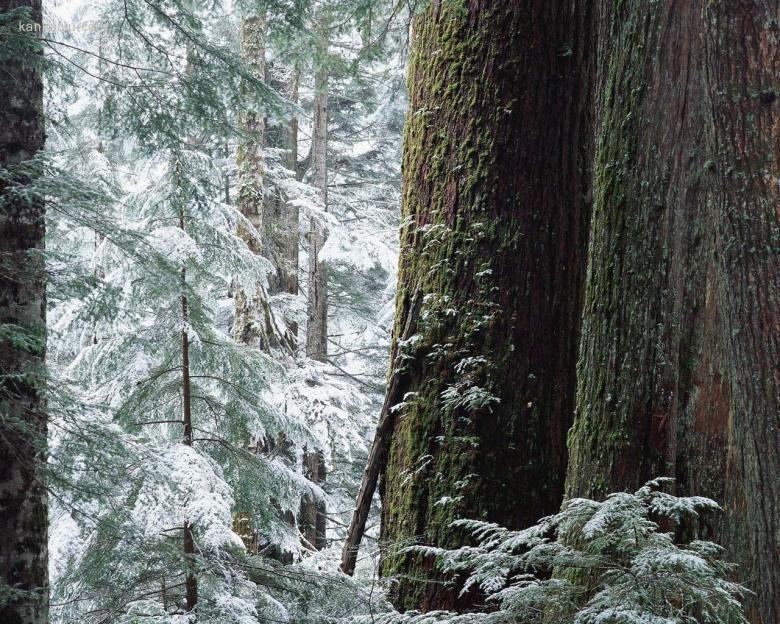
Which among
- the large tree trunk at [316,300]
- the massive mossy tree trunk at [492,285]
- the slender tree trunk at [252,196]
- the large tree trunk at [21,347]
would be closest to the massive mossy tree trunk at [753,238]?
the massive mossy tree trunk at [492,285]

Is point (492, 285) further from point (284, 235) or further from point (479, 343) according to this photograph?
point (284, 235)

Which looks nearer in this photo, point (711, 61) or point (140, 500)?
point (711, 61)

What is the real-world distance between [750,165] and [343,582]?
9.98ft

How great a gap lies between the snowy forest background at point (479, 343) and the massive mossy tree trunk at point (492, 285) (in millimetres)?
12

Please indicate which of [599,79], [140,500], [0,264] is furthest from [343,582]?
[599,79]

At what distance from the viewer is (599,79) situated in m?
2.74

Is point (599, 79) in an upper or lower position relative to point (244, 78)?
lower

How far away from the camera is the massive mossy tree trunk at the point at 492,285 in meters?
3.30

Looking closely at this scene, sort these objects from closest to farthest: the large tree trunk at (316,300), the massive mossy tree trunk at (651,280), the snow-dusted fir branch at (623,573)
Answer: the snow-dusted fir branch at (623,573) < the massive mossy tree trunk at (651,280) < the large tree trunk at (316,300)

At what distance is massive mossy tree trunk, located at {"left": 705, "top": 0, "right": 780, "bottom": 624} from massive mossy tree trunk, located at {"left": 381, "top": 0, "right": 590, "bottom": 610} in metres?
1.36

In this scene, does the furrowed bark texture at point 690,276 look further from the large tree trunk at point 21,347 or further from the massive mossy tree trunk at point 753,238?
the large tree trunk at point 21,347

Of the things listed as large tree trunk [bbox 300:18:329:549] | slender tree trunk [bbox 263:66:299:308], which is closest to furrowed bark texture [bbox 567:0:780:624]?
slender tree trunk [bbox 263:66:299:308]

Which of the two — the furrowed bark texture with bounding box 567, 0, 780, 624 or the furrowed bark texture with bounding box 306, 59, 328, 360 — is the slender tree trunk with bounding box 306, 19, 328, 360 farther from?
A: the furrowed bark texture with bounding box 567, 0, 780, 624

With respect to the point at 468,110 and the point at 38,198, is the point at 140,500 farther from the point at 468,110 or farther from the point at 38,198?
the point at 468,110
